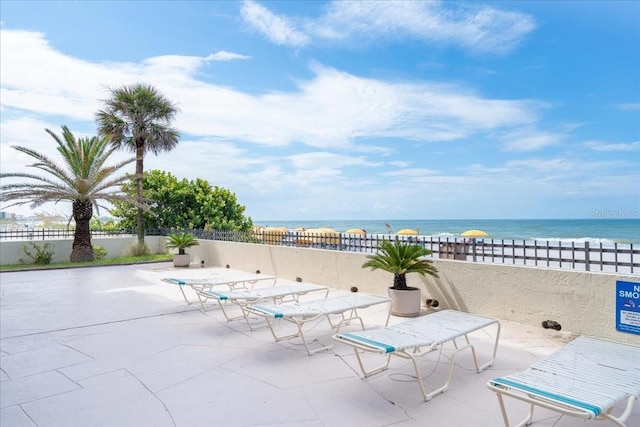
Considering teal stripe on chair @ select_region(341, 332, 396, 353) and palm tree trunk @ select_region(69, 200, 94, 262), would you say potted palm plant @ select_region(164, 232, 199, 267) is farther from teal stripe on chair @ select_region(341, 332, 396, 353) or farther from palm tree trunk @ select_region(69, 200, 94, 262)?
teal stripe on chair @ select_region(341, 332, 396, 353)

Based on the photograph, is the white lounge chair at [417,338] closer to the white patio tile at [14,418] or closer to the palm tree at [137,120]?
the white patio tile at [14,418]

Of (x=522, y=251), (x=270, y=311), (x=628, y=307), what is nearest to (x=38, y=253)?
(x=270, y=311)

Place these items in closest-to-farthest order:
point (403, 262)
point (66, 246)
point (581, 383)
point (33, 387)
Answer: point (581, 383), point (33, 387), point (403, 262), point (66, 246)

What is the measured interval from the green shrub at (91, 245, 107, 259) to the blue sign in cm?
1729

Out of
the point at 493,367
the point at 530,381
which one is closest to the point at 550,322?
the point at 493,367

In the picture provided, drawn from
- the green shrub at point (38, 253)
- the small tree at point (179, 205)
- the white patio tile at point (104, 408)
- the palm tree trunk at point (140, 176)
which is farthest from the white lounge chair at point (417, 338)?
the small tree at point (179, 205)

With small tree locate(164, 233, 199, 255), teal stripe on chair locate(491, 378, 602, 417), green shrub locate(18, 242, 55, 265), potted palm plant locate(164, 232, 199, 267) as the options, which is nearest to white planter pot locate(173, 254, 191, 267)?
potted palm plant locate(164, 232, 199, 267)

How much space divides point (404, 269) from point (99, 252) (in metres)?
14.8

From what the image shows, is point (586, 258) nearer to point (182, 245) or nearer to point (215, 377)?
point (215, 377)

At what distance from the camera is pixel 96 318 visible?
6.57 metres

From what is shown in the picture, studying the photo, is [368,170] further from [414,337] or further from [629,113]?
[414,337]

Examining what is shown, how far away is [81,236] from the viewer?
15.7 meters

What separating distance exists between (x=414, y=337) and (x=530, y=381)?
113 centimetres

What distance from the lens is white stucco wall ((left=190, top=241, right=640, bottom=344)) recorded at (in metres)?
5.04
